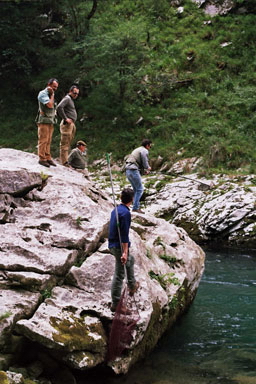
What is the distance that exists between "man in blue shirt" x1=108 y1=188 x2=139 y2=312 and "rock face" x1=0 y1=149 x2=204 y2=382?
292 millimetres

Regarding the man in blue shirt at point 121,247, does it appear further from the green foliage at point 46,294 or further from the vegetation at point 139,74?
the vegetation at point 139,74

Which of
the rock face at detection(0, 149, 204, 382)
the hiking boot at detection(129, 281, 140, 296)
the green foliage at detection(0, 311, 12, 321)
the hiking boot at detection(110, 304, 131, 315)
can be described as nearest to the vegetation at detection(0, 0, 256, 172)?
the rock face at detection(0, 149, 204, 382)

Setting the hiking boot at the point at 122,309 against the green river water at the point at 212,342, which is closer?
the hiking boot at the point at 122,309

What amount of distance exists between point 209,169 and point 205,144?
2247 millimetres

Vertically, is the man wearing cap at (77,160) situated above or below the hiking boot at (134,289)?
above

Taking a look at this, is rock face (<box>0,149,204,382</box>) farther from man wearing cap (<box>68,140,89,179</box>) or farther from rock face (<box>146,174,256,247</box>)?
rock face (<box>146,174,256,247</box>)

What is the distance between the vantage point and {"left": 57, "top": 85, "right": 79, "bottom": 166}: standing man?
10188 millimetres

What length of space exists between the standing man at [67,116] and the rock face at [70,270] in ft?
5.02

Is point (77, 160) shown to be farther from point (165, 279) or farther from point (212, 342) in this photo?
point (212, 342)

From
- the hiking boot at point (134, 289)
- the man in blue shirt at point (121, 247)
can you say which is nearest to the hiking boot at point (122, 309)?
the man in blue shirt at point (121, 247)

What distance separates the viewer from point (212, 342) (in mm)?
7766

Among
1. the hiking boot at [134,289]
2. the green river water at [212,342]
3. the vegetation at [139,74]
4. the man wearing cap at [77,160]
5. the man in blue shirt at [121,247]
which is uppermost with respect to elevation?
the vegetation at [139,74]

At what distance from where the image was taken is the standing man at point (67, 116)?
33.4ft

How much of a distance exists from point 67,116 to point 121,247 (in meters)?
5.16
